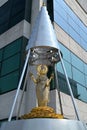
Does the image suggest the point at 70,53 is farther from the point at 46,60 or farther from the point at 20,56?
the point at 46,60

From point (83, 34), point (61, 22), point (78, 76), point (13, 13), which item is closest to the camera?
point (61, 22)

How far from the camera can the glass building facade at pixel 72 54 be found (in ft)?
55.7

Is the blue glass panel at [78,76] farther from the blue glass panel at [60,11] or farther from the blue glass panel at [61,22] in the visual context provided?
the blue glass panel at [60,11]

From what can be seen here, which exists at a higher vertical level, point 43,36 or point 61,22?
point 61,22

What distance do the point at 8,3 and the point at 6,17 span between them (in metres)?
1.55

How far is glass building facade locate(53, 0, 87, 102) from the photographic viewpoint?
17.0 metres

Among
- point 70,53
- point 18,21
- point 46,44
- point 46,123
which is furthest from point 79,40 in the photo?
point 46,123

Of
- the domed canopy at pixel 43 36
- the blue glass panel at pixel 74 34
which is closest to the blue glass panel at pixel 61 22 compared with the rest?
the blue glass panel at pixel 74 34

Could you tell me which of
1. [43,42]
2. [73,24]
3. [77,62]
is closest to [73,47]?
[77,62]

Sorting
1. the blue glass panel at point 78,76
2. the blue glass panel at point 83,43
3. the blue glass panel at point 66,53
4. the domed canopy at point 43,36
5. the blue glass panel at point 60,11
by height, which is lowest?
the domed canopy at point 43,36

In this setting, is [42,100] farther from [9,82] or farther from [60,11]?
[60,11]

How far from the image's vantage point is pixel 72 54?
18.6 metres

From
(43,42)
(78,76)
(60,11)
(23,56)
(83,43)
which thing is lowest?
(43,42)

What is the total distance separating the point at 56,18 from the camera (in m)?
17.5
